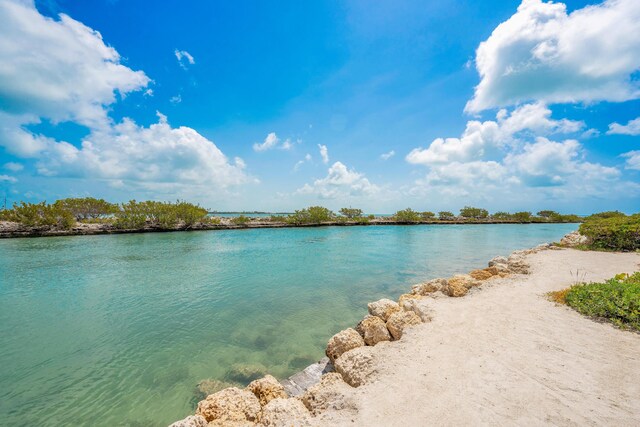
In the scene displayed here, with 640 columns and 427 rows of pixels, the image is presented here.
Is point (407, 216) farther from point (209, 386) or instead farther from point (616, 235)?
point (209, 386)

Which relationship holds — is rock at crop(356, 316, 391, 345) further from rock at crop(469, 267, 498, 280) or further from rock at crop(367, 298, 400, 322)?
rock at crop(469, 267, 498, 280)

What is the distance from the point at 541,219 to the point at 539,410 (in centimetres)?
11658

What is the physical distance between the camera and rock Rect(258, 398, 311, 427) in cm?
402

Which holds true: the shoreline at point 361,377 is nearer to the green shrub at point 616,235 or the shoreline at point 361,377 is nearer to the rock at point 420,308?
the rock at point 420,308

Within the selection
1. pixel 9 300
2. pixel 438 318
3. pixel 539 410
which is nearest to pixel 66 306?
pixel 9 300

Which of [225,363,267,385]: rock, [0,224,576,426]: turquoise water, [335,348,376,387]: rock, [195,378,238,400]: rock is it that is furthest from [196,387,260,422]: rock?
[225,363,267,385]: rock

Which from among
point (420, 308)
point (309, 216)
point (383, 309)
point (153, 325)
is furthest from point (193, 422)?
point (309, 216)

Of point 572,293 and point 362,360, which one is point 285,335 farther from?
point 572,293

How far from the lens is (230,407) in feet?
14.6

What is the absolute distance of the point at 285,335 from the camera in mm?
9438

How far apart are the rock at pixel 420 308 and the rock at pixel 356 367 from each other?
2.60 meters

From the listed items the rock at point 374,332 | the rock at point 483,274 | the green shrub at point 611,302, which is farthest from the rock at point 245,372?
the rock at point 483,274

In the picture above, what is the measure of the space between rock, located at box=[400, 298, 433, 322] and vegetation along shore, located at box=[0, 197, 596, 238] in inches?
2285

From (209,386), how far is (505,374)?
7.08m
